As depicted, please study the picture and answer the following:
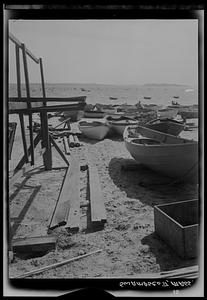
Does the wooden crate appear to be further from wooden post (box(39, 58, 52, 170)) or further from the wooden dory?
wooden post (box(39, 58, 52, 170))

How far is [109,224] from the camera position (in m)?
4.50

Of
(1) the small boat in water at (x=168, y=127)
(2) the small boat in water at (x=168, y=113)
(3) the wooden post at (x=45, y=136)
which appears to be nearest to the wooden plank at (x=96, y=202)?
(3) the wooden post at (x=45, y=136)

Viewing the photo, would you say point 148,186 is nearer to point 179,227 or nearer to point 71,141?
point 179,227

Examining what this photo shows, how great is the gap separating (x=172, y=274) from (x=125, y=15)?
167 centimetres

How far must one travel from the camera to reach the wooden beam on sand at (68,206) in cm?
434

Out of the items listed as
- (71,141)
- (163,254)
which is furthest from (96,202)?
(71,141)

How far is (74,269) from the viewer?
290 centimetres

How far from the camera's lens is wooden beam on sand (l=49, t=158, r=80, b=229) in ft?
14.2

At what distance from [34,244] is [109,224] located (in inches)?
49.0

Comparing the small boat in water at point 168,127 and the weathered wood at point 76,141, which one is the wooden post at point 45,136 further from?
the small boat in water at point 168,127

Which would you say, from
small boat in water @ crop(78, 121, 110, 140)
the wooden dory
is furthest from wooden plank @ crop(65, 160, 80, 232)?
small boat in water @ crop(78, 121, 110, 140)

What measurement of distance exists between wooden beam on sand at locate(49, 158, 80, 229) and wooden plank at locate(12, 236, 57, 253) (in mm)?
Result: 509

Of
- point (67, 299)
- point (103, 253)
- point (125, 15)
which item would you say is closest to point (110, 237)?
point (103, 253)

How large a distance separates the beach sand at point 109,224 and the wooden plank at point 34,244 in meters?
→ 0.10
